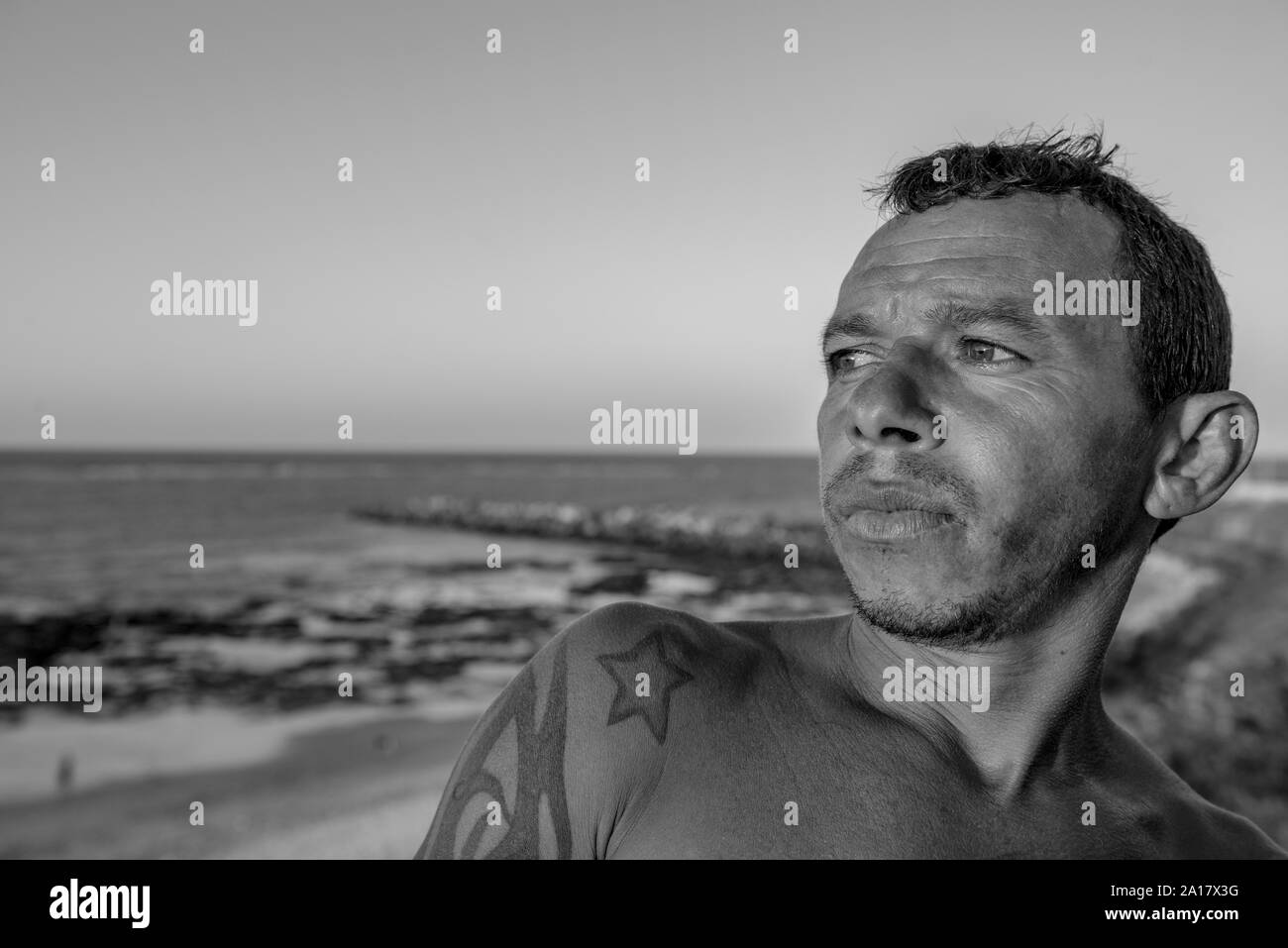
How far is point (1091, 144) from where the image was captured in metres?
2.29

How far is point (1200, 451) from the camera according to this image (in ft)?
7.18

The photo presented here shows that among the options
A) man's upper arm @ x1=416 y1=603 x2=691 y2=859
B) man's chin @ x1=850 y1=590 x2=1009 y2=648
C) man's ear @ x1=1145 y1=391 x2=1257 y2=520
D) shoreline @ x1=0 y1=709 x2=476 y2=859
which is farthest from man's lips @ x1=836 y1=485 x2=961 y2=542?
shoreline @ x1=0 y1=709 x2=476 y2=859

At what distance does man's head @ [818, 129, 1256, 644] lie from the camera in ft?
6.16

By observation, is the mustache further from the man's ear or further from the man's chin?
the man's ear

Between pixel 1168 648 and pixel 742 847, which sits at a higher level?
pixel 742 847

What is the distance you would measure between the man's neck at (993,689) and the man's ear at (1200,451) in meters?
0.24

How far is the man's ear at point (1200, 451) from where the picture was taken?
214cm

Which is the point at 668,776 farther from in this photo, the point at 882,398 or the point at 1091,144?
the point at 1091,144

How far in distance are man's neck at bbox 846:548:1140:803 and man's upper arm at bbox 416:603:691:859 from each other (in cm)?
46

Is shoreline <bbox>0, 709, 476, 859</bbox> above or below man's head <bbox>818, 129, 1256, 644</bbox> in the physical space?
below

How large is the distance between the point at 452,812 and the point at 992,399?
1.24 metres

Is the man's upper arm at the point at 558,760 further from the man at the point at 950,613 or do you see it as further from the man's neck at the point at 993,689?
the man's neck at the point at 993,689
